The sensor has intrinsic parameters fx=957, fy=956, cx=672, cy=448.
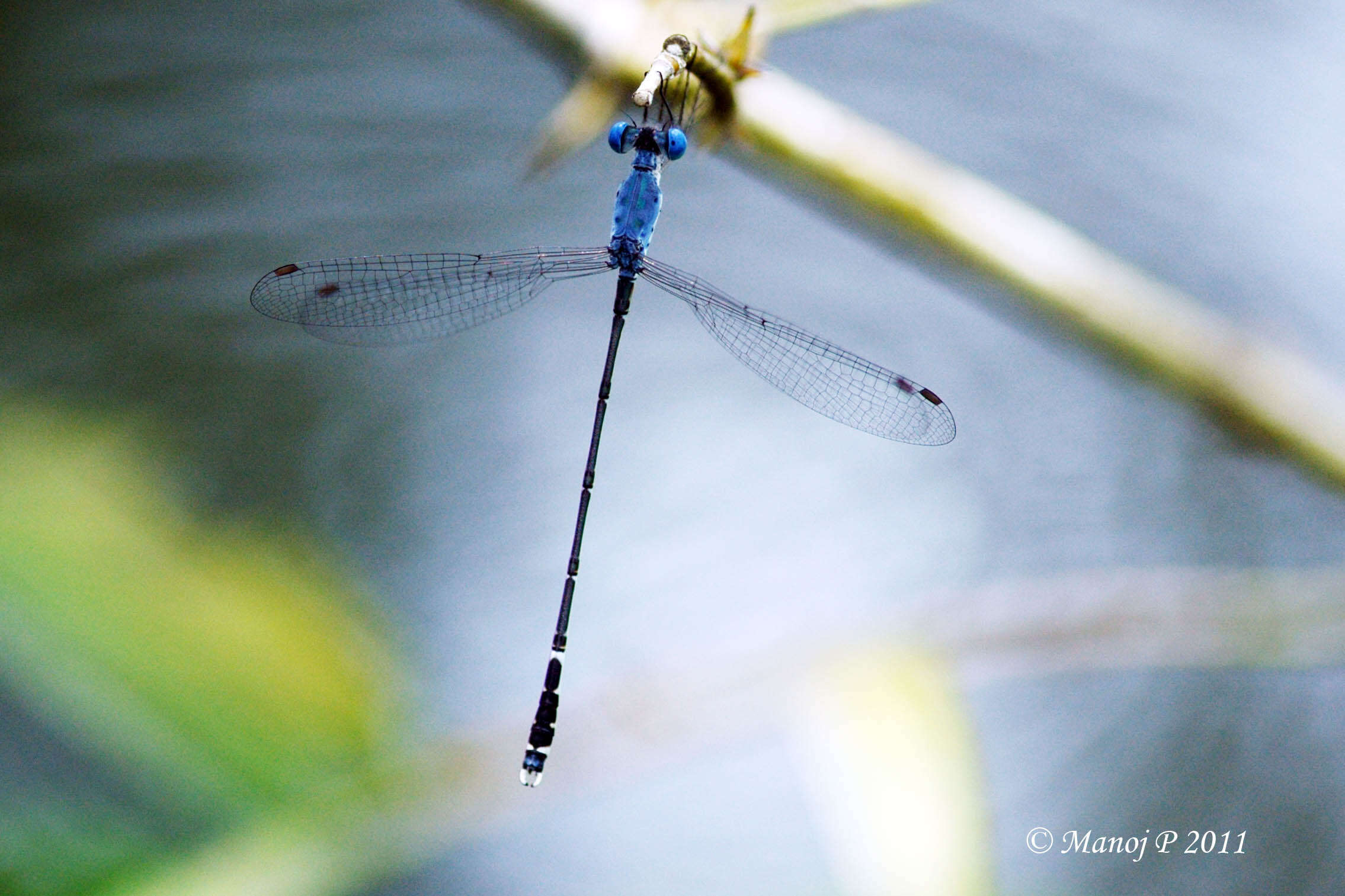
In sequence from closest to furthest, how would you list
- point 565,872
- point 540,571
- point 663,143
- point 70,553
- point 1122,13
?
point 70,553 → point 663,143 → point 565,872 → point 540,571 → point 1122,13

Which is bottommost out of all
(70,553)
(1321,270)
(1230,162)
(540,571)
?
(70,553)

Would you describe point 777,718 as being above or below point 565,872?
above

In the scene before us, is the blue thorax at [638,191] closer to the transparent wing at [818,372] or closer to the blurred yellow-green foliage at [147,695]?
the transparent wing at [818,372]

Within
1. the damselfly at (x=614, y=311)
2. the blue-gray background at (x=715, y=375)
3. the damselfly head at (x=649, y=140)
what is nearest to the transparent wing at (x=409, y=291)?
the damselfly at (x=614, y=311)

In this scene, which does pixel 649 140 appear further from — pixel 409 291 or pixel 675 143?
pixel 409 291

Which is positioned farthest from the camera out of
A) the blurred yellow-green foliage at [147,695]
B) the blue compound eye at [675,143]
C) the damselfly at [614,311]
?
the damselfly at [614,311]

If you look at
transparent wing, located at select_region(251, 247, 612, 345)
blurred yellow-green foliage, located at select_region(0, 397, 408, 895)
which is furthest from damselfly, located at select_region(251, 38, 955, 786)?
blurred yellow-green foliage, located at select_region(0, 397, 408, 895)

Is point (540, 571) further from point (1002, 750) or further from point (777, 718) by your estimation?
point (1002, 750)

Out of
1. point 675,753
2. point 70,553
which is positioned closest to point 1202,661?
point 675,753

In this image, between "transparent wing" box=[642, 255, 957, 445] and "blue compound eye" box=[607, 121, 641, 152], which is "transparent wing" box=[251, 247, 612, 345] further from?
"blue compound eye" box=[607, 121, 641, 152]
